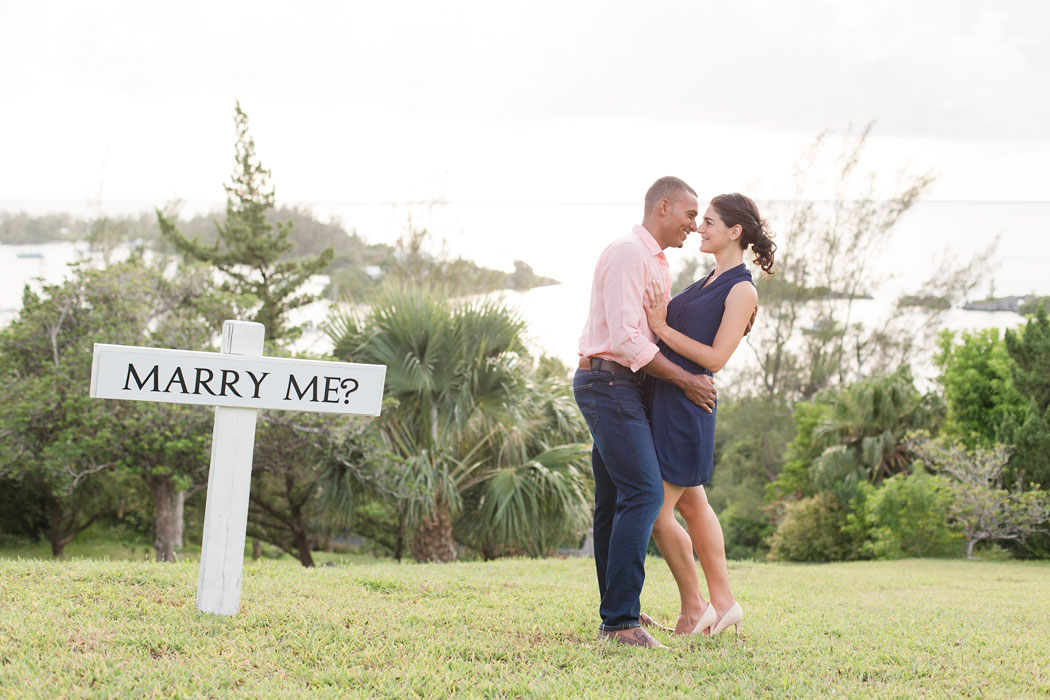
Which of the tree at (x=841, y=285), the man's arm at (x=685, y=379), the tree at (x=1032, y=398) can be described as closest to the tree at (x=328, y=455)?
the man's arm at (x=685, y=379)

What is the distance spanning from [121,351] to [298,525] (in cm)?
1595

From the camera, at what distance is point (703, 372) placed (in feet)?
13.6

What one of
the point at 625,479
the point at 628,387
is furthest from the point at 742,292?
the point at 625,479

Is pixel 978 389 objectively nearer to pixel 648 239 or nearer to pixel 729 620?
pixel 729 620

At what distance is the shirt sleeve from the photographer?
3.92m

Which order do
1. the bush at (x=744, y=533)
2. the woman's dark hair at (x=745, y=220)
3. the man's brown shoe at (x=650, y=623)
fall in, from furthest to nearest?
the bush at (x=744, y=533) → the man's brown shoe at (x=650, y=623) → the woman's dark hair at (x=745, y=220)

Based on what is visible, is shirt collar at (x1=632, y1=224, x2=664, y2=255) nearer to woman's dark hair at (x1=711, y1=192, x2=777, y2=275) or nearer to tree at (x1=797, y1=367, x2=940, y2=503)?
woman's dark hair at (x1=711, y1=192, x2=777, y2=275)

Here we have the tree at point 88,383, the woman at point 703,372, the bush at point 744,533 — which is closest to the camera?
the woman at point 703,372

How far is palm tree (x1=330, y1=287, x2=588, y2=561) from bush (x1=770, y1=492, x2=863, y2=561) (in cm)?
741

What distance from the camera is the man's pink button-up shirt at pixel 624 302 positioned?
392 centimetres

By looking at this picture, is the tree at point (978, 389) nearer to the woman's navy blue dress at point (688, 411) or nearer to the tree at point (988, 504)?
the tree at point (988, 504)

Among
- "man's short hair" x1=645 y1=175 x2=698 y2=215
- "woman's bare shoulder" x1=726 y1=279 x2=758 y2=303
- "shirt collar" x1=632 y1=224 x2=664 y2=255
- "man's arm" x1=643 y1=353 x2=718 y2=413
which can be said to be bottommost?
"man's arm" x1=643 y1=353 x2=718 y2=413

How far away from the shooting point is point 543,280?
31.2m

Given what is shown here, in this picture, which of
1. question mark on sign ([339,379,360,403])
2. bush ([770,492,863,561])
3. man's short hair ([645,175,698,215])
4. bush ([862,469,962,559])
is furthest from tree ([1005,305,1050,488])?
question mark on sign ([339,379,360,403])
